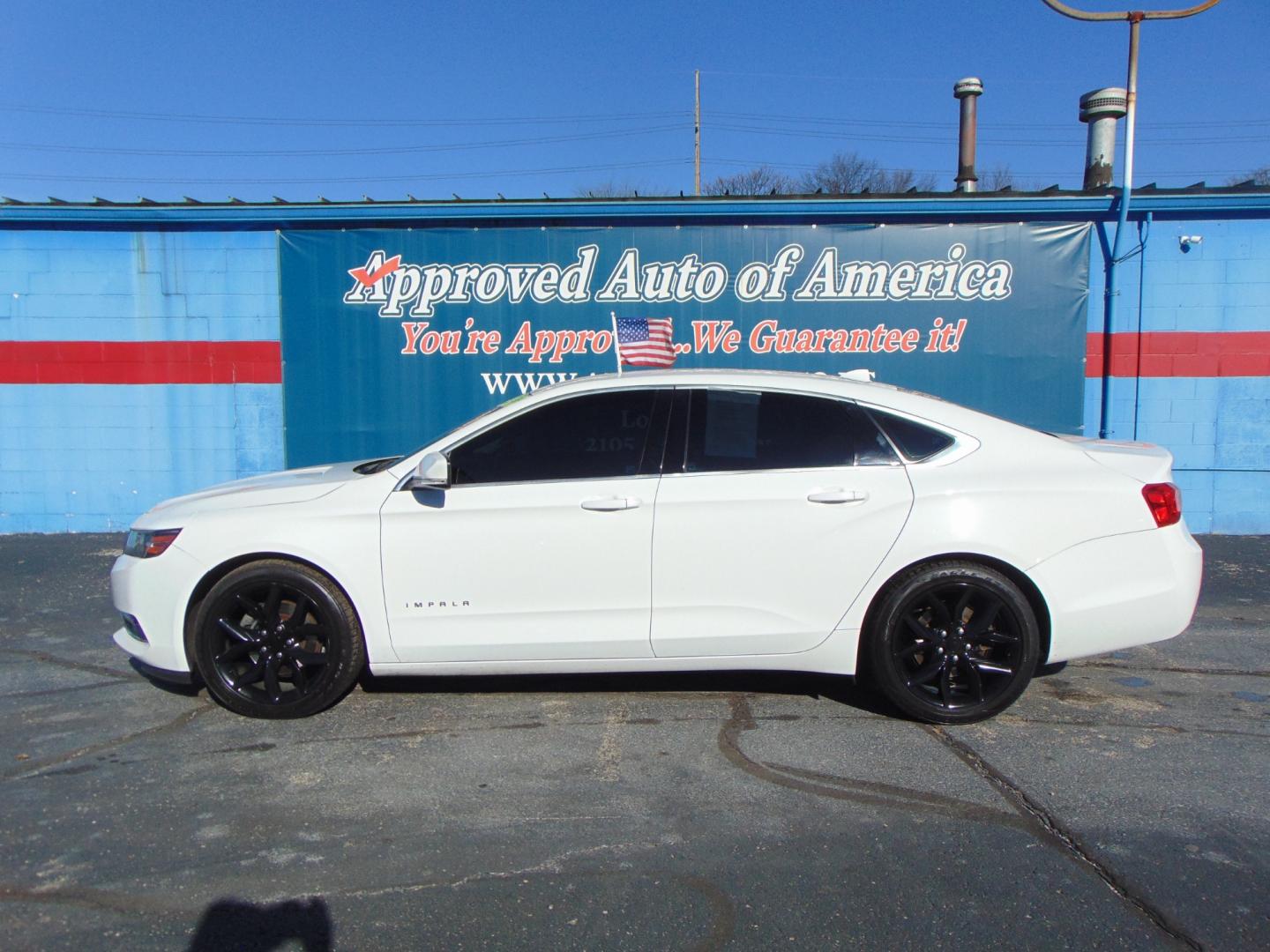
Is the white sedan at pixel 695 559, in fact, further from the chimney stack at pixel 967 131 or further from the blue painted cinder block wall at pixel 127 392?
the chimney stack at pixel 967 131

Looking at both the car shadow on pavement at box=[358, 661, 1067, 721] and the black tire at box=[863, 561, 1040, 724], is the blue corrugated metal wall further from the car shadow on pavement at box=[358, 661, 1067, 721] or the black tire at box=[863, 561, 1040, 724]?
the black tire at box=[863, 561, 1040, 724]

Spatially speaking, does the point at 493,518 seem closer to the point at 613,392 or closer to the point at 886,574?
the point at 613,392

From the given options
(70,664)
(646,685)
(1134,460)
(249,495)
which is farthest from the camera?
(70,664)

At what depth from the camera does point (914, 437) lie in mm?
4648

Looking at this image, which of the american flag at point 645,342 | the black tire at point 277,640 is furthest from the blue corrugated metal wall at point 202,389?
the black tire at point 277,640

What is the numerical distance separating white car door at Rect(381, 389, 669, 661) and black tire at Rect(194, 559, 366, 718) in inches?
10.7

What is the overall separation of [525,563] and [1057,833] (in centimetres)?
239

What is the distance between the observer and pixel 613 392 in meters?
4.78

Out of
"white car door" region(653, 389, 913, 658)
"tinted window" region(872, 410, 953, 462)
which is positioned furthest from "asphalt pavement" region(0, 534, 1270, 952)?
"tinted window" region(872, 410, 953, 462)

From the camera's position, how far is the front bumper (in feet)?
15.1

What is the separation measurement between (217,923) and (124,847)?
726mm

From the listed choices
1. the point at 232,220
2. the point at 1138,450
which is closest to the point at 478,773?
the point at 1138,450

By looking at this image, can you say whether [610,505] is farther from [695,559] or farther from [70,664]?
[70,664]

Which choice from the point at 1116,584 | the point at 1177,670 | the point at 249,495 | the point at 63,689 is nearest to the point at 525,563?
the point at 249,495
